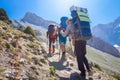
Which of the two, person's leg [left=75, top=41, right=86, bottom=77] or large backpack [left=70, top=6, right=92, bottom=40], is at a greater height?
large backpack [left=70, top=6, right=92, bottom=40]

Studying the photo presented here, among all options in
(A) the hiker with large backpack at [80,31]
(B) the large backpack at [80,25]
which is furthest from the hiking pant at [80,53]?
(B) the large backpack at [80,25]

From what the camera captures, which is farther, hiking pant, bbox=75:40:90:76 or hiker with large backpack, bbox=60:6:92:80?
hiking pant, bbox=75:40:90:76

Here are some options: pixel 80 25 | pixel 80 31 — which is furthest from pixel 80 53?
pixel 80 25

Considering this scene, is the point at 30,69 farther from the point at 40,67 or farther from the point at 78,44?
the point at 78,44

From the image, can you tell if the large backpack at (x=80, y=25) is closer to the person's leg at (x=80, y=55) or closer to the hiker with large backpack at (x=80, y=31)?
the hiker with large backpack at (x=80, y=31)

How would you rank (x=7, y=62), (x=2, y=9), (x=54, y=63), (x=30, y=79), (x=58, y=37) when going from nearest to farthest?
(x=30, y=79) → (x=7, y=62) → (x=54, y=63) → (x=58, y=37) → (x=2, y=9)

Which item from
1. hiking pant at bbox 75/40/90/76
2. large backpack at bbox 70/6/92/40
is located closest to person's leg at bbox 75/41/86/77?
hiking pant at bbox 75/40/90/76

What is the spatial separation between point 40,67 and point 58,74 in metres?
1.13

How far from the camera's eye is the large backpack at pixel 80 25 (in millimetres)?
12141

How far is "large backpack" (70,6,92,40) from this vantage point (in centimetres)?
1214

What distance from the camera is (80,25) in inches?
478

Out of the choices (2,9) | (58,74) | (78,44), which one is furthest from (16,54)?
(2,9)

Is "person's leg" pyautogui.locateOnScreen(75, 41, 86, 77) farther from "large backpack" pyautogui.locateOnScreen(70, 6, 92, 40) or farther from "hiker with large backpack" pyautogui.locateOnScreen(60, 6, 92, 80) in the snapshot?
"large backpack" pyautogui.locateOnScreen(70, 6, 92, 40)

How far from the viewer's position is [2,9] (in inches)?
1256
